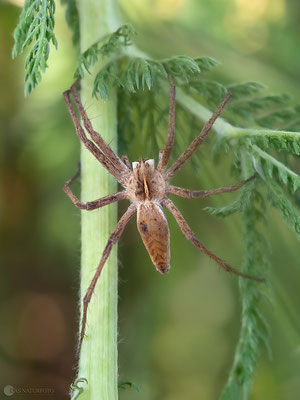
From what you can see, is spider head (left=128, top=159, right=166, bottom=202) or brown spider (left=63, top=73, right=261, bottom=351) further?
spider head (left=128, top=159, right=166, bottom=202)

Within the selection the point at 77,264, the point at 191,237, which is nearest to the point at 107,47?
the point at 191,237

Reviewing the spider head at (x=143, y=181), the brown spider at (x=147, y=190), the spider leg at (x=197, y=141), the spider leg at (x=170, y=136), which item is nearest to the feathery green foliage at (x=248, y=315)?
the brown spider at (x=147, y=190)

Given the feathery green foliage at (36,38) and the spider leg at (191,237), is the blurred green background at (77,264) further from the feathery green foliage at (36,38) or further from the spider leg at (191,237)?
the feathery green foliage at (36,38)

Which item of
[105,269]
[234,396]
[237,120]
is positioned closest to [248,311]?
[234,396]

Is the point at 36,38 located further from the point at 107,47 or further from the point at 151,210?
the point at 151,210

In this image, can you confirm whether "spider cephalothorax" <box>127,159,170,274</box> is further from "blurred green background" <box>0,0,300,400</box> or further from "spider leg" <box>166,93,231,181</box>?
"blurred green background" <box>0,0,300,400</box>

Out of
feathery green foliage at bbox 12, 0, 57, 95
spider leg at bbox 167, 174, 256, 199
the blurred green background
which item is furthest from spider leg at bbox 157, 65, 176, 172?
the blurred green background
